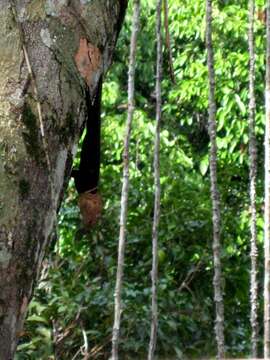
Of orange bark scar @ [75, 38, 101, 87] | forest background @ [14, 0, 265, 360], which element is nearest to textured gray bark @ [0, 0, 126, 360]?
orange bark scar @ [75, 38, 101, 87]

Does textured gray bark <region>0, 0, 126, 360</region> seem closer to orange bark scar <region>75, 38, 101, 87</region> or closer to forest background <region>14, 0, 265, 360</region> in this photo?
orange bark scar <region>75, 38, 101, 87</region>

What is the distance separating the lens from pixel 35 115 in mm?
670

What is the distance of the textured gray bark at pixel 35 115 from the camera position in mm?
625

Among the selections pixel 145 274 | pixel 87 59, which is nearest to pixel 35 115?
pixel 87 59

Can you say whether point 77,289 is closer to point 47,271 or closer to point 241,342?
point 47,271

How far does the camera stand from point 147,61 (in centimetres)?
630

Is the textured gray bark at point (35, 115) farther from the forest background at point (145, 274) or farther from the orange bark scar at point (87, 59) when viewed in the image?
the forest background at point (145, 274)

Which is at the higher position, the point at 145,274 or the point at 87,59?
the point at 87,59

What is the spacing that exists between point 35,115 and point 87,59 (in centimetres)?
10

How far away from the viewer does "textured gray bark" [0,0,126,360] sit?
625mm

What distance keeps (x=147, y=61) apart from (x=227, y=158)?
6.17 feet

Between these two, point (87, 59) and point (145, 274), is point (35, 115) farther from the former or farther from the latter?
point (145, 274)

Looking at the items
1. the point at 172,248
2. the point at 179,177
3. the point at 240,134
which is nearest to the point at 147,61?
the point at 240,134

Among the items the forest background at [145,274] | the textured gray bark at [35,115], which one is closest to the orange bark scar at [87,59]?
the textured gray bark at [35,115]
